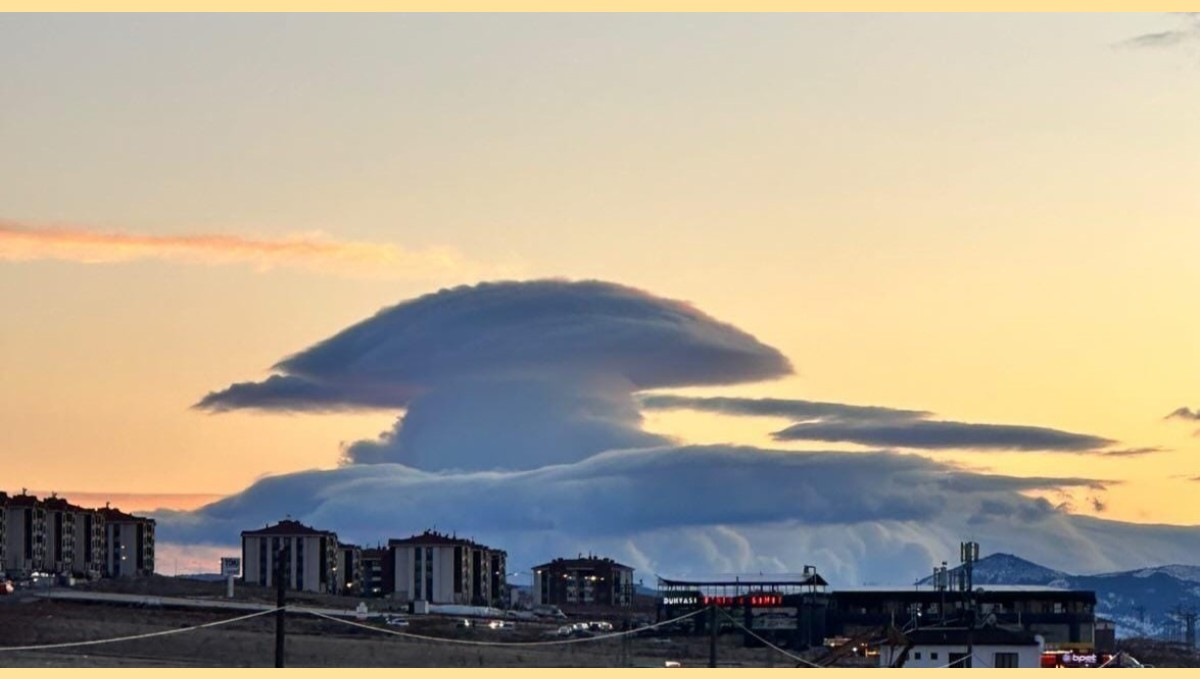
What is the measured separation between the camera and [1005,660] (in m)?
118

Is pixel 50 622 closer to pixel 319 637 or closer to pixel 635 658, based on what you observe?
pixel 319 637

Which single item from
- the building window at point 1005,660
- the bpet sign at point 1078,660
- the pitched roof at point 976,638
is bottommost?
the bpet sign at point 1078,660

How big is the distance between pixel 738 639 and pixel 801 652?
791 cm

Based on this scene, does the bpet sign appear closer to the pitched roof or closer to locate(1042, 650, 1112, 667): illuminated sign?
locate(1042, 650, 1112, 667): illuminated sign

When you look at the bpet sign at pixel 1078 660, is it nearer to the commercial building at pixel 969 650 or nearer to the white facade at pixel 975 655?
the commercial building at pixel 969 650

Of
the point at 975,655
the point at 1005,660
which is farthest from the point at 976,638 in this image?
the point at 975,655

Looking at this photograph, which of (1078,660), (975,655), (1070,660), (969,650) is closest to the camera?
(969,650)

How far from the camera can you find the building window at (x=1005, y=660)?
11719 cm

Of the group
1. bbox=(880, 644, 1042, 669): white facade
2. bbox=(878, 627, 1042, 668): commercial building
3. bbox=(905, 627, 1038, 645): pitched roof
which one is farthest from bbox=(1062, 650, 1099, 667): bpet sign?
bbox=(880, 644, 1042, 669): white facade

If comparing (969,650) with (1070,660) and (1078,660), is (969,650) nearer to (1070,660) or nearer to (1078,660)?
(1070,660)

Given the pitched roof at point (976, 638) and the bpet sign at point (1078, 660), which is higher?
the pitched roof at point (976, 638)

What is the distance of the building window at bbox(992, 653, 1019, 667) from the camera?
117 m

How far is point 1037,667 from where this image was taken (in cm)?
11819

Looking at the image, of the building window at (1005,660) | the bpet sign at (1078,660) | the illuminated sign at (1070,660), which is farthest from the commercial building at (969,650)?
the bpet sign at (1078,660)
